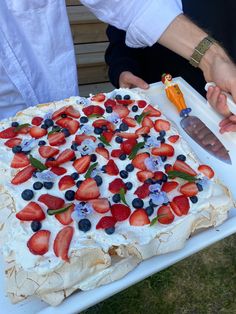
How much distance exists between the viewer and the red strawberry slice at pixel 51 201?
83cm

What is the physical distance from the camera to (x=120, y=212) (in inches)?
32.2

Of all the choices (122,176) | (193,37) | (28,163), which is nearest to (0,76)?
(28,163)

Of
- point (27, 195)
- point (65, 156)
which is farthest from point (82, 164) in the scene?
point (27, 195)

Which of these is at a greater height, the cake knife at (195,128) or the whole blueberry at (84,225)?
the whole blueberry at (84,225)

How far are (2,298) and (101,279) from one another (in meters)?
0.18

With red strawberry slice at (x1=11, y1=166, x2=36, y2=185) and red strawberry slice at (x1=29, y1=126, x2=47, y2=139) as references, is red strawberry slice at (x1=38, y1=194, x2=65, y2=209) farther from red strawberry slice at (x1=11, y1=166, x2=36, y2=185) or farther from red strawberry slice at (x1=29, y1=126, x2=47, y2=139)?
red strawberry slice at (x1=29, y1=126, x2=47, y2=139)

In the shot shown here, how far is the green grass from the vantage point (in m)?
1.31

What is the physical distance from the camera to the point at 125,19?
108cm

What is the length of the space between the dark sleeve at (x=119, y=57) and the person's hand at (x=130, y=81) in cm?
6

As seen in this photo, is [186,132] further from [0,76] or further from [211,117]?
[0,76]

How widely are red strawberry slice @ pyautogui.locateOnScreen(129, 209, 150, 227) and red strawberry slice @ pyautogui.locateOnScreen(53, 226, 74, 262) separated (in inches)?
4.8

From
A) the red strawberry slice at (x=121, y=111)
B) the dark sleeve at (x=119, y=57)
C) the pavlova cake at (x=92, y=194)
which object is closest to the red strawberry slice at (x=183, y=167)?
the pavlova cake at (x=92, y=194)

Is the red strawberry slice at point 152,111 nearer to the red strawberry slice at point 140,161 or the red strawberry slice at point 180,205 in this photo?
the red strawberry slice at point 140,161

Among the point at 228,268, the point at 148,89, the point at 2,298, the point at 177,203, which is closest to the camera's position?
the point at 2,298
